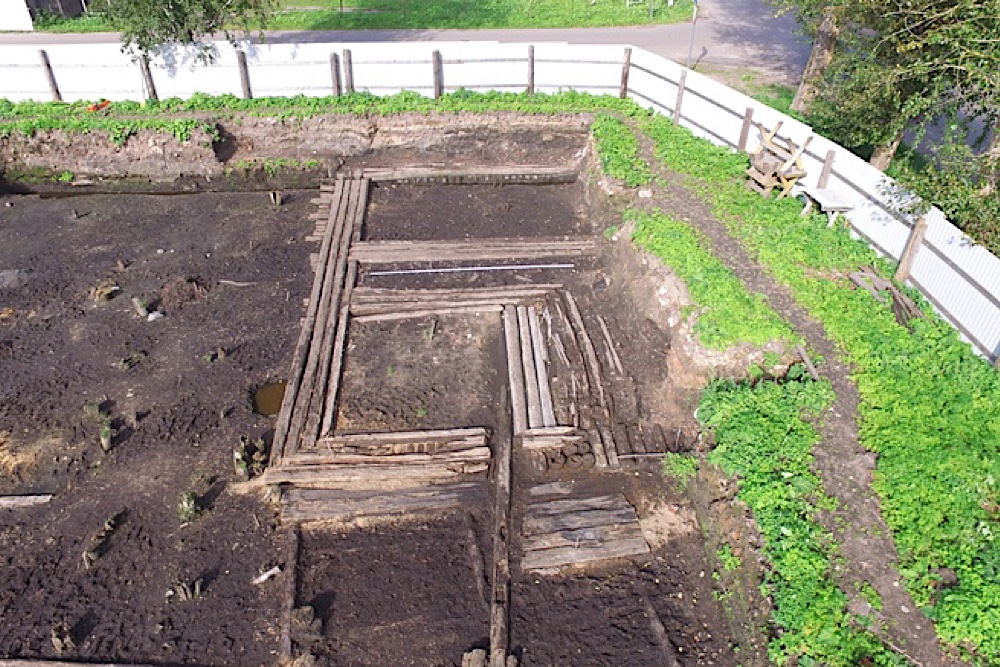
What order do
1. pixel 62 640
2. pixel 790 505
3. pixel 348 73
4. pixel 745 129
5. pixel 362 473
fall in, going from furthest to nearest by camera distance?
pixel 348 73 < pixel 745 129 < pixel 362 473 < pixel 790 505 < pixel 62 640

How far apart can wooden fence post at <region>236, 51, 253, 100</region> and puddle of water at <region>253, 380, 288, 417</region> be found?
461 inches

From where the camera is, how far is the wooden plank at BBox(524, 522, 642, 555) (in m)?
8.98

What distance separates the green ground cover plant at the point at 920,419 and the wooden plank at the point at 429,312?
5.45 metres

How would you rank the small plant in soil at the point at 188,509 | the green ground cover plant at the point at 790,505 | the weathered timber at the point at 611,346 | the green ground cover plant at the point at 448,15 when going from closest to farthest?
1. the green ground cover plant at the point at 790,505
2. the small plant in soil at the point at 188,509
3. the weathered timber at the point at 611,346
4. the green ground cover plant at the point at 448,15

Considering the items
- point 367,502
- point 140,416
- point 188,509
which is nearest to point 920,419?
point 367,502

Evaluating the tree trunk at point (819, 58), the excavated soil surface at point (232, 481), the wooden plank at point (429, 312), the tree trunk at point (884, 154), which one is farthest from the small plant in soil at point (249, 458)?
the tree trunk at point (819, 58)

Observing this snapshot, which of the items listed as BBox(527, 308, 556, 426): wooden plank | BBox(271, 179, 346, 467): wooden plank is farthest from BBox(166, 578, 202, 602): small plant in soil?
BBox(527, 308, 556, 426): wooden plank

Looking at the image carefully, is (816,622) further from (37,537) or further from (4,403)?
(4,403)

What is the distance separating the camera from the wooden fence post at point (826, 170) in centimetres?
1375

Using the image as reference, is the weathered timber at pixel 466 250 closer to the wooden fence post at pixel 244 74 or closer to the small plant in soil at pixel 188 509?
the small plant in soil at pixel 188 509

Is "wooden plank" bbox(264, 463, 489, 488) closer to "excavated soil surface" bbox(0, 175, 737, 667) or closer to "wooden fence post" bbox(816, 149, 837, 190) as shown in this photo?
"excavated soil surface" bbox(0, 175, 737, 667)

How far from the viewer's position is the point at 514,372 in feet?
38.0

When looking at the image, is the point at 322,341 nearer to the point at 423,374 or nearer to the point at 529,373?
the point at 423,374

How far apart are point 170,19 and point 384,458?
49.9ft
